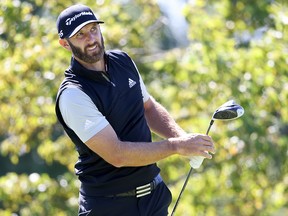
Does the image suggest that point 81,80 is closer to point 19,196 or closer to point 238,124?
point 238,124

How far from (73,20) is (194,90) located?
5233 millimetres

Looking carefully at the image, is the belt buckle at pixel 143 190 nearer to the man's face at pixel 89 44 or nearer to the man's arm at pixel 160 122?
the man's arm at pixel 160 122

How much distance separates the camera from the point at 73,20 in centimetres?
502

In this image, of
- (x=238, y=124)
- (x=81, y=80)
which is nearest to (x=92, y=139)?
(x=81, y=80)

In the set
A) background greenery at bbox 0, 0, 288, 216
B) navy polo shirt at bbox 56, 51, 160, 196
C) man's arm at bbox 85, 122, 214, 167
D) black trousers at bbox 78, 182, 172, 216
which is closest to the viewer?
man's arm at bbox 85, 122, 214, 167

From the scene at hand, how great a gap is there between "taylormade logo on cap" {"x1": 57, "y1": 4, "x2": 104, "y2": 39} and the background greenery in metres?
4.28

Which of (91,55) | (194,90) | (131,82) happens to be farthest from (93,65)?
(194,90)

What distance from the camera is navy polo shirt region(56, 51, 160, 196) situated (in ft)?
16.3

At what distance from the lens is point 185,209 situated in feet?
35.3

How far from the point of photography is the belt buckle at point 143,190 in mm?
5117

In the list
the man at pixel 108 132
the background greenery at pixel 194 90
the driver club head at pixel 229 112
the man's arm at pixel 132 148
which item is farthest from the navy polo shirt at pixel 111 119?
the background greenery at pixel 194 90

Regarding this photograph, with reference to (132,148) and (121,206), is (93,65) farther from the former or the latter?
(121,206)

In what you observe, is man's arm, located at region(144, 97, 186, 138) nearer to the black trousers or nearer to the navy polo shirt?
the navy polo shirt

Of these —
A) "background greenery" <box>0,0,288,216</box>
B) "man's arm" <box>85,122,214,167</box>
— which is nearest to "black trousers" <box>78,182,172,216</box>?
"man's arm" <box>85,122,214,167</box>
